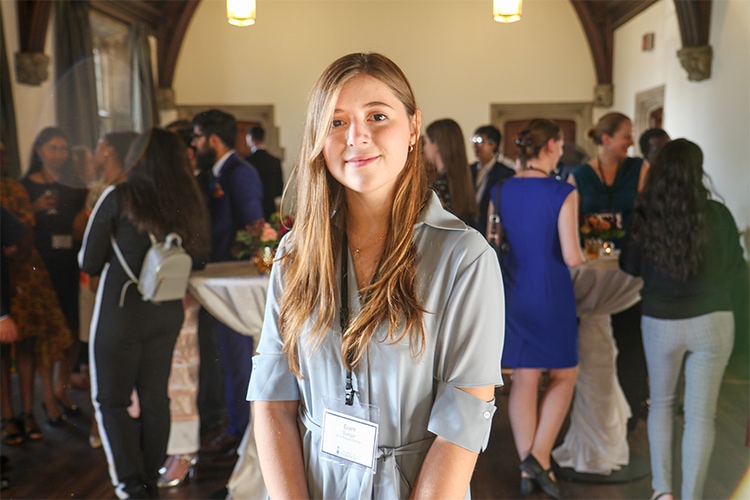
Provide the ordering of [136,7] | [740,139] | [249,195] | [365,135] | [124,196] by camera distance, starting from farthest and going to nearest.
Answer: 1. [740,139]
2. [249,195]
3. [124,196]
4. [136,7]
5. [365,135]

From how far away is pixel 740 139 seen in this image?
252cm

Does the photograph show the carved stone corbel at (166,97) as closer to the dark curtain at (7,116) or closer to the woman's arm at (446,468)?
the woman's arm at (446,468)

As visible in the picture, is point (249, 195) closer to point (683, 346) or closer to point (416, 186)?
point (416, 186)

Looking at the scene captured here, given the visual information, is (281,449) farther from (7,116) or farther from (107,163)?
(7,116)

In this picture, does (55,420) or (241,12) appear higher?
(241,12)

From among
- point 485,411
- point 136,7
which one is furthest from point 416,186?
point 136,7

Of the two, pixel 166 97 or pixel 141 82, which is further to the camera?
pixel 141 82

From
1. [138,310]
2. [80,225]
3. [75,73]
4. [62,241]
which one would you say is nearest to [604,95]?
[138,310]

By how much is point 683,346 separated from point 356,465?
1.46 meters

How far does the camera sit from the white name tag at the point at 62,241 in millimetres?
2957

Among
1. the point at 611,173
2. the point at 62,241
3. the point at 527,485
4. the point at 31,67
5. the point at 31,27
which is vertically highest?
the point at 31,27

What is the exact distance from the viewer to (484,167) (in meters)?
1.67

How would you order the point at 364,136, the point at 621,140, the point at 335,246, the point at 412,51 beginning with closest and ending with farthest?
the point at 364,136 < the point at 335,246 < the point at 412,51 < the point at 621,140

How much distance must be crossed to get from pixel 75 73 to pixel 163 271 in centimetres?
222
